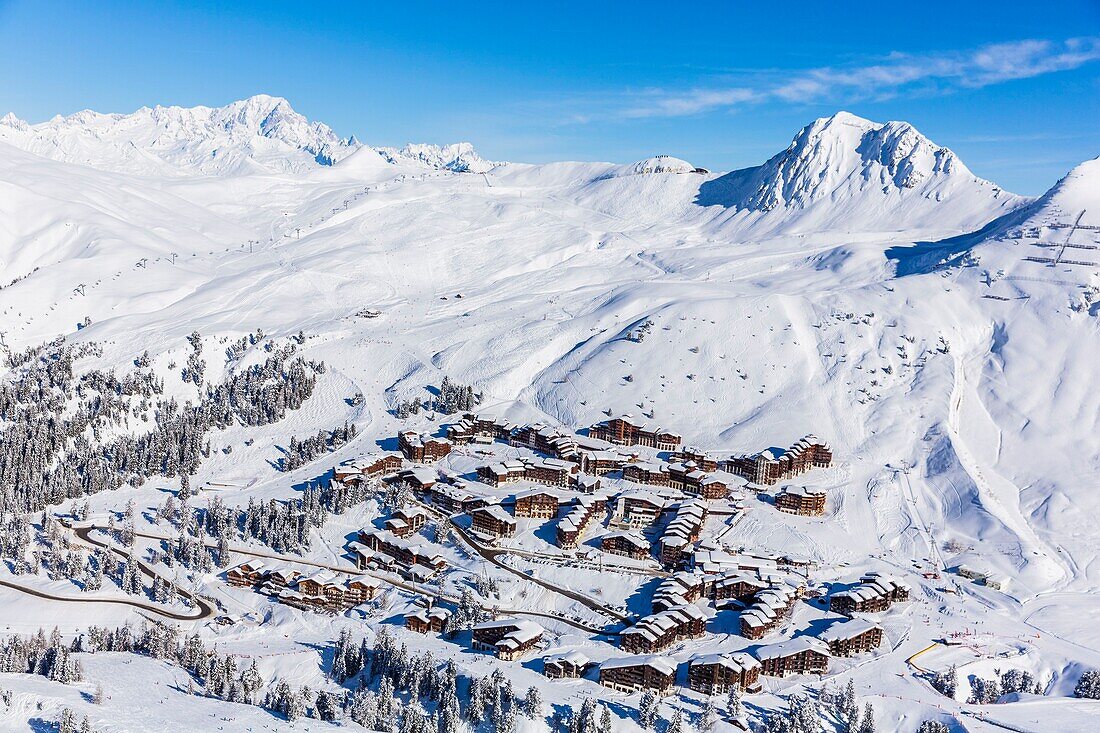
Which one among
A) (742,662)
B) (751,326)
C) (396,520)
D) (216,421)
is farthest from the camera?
(751,326)

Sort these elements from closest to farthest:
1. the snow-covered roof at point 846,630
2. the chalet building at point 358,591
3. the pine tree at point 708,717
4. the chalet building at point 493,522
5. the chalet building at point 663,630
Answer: the pine tree at point 708,717, the chalet building at point 663,630, the snow-covered roof at point 846,630, the chalet building at point 358,591, the chalet building at point 493,522

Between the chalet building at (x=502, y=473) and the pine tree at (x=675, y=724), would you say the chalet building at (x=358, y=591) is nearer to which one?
the chalet building at (x=502, y=473)

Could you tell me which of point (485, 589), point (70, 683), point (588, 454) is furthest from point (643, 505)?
point (70, 683)

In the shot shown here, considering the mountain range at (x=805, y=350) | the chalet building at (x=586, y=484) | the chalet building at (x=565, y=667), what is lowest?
the chalet building at (x=565, y=667)

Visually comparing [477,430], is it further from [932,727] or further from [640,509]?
[932,727]

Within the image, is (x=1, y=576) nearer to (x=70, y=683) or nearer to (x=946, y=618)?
(x=70, y=683)

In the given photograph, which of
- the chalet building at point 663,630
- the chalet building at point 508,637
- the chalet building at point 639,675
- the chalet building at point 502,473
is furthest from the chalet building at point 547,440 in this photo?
the chalet building at point 639,675
